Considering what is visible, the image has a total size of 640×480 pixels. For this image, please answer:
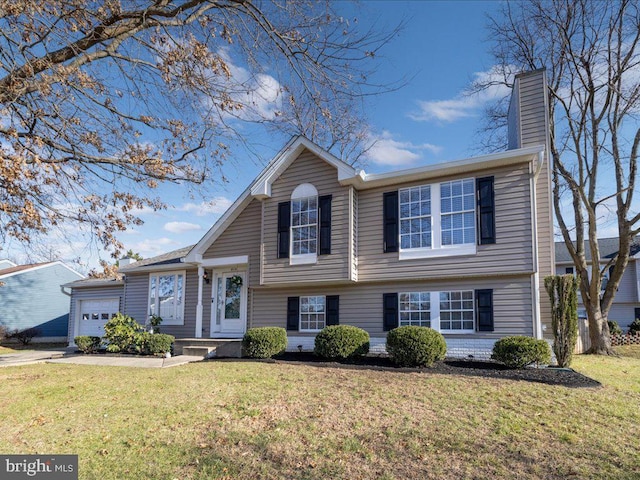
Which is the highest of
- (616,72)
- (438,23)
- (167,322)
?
(616,72)

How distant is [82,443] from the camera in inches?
217

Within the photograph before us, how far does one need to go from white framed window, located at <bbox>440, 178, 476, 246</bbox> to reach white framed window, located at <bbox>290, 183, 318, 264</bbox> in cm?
366

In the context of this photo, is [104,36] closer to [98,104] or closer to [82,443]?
[98,104]

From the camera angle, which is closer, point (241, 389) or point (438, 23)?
point (438, 23)

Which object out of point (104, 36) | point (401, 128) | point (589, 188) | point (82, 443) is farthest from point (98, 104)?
point (589, 188)

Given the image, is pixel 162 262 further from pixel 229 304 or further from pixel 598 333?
pixel 598 333

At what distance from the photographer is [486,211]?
11.0 meters

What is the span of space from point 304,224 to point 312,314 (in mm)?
2737

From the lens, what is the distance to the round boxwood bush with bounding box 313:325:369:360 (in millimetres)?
10469

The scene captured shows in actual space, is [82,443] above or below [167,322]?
below

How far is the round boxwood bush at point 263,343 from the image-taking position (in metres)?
11.3

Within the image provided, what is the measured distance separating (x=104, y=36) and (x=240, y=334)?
33.7 ft

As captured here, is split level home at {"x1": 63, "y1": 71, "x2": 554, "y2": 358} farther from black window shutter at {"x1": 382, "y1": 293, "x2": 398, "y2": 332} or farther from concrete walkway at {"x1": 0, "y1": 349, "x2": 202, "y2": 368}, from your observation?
concrete walkway at {"x1": 0, "y1": 349, "x2": 202, "y2": 368}

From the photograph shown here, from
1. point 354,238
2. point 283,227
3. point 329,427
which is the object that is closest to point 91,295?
point 283,227
